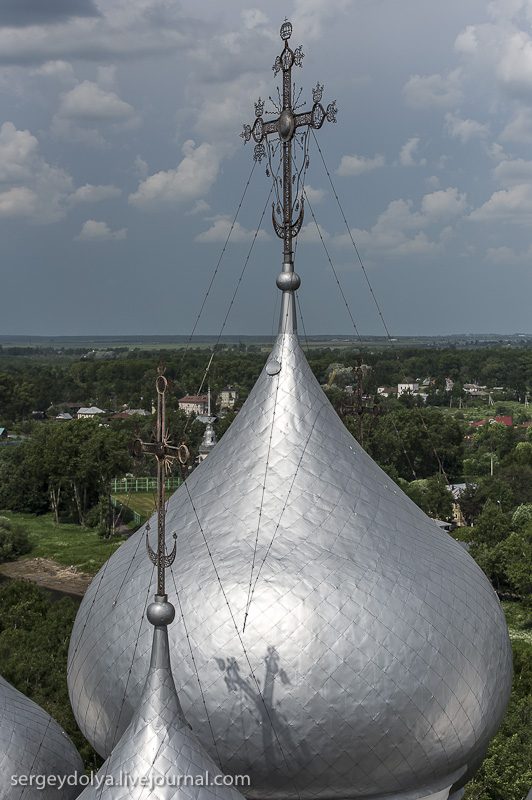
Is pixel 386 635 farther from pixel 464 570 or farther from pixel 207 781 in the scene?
pixel 207 781

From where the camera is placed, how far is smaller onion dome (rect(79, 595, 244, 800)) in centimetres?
1046

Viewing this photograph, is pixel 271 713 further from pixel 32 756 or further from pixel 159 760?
pixel 32 756

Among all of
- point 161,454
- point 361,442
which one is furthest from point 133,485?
point 161,454

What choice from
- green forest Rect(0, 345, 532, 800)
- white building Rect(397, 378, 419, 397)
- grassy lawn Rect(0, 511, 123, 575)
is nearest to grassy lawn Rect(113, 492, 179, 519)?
green forest Rect(0, 345, 532, 800)

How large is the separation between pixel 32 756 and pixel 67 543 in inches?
2000

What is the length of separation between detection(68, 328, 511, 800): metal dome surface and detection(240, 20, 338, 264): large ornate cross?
2.32 m

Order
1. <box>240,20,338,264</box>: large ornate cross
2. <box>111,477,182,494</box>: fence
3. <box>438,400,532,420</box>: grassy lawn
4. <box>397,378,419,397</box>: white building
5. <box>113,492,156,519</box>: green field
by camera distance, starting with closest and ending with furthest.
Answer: <box>240,20,338,264</box>: large ornate cross < <box>113,492,156,519</box>: green field < <box>111,477,182,494</box>: fence < <box>438,400,532,420</box>: grassy lawn < <box>397,378,419,397</box>: white building

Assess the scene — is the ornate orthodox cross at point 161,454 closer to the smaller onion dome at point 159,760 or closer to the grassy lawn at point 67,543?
the smaller onion dome at point 159,760

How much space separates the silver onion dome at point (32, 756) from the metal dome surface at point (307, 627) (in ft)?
2.66

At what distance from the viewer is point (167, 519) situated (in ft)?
52.5

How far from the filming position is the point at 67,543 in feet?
207

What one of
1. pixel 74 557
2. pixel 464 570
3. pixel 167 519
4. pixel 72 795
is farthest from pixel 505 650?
pixel 74 557

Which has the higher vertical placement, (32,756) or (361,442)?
(361,442)

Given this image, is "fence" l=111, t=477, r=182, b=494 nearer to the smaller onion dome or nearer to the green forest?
the green forest
